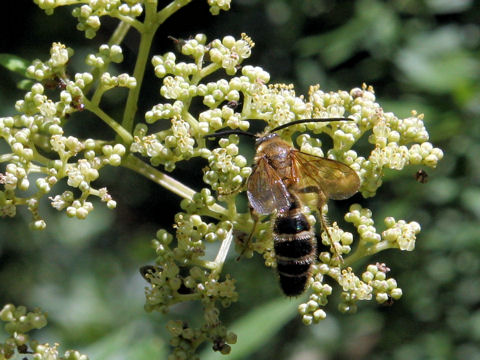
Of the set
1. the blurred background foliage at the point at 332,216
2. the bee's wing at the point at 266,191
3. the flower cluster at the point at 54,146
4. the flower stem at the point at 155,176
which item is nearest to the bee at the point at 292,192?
the bee's wing at the point at 266,191

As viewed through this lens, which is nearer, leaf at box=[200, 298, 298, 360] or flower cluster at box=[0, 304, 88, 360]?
flower cluster at box=[0, 304, 88, 360]

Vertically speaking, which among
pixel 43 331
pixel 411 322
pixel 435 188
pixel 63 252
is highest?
pixel 63 252

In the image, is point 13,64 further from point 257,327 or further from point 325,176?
point 257,327

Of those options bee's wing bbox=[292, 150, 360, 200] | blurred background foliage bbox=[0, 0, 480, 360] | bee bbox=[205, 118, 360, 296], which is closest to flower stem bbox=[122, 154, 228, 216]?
bee bbox=[205, 118, 360, 296]

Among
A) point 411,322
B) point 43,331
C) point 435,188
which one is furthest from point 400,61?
point 43,331

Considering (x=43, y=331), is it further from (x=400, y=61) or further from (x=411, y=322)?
(x=400, y=61)

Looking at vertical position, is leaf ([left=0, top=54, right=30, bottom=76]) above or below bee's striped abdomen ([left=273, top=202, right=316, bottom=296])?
above

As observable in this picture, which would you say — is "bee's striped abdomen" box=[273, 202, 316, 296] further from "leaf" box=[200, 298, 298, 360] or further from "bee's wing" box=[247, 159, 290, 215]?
"leaf" box=[200, 298, 298, 360]
